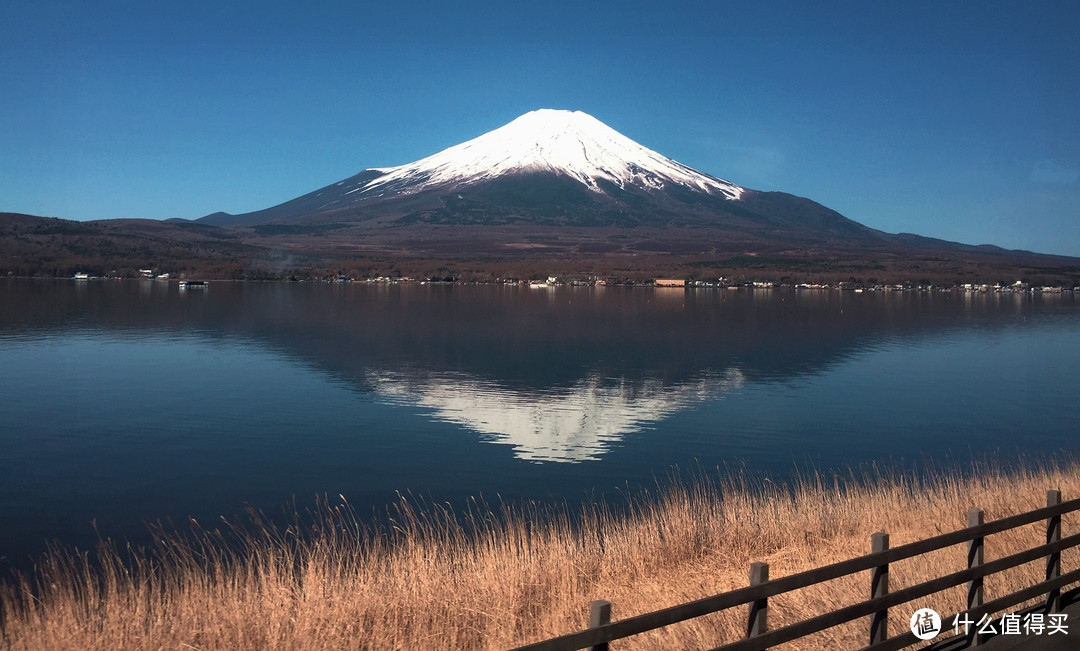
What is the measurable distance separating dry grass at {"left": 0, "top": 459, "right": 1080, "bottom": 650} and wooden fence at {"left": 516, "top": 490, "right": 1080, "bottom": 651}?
4.47ft

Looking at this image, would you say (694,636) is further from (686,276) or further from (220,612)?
(686,276)

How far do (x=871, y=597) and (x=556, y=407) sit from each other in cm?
2358

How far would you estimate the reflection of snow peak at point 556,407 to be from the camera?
24.0m

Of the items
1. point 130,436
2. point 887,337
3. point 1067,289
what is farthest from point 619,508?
point 1067,289

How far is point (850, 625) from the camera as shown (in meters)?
7.93

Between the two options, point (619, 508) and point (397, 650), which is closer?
point (397, 650)

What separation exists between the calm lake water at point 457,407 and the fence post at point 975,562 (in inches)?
448

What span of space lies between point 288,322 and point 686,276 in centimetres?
9937

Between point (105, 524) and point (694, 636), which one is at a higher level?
point (694, 636)

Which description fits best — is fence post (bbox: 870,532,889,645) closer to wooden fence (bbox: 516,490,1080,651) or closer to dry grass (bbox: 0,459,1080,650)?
wooden fence (bbox: 516,490,1080,651)

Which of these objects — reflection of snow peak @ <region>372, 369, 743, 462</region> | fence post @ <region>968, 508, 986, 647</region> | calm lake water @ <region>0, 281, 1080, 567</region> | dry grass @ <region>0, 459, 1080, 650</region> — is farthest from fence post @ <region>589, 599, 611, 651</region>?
reflection of snow peak @ <region>372, 369, 743, 462</region>

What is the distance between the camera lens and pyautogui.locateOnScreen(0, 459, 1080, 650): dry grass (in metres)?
8.11

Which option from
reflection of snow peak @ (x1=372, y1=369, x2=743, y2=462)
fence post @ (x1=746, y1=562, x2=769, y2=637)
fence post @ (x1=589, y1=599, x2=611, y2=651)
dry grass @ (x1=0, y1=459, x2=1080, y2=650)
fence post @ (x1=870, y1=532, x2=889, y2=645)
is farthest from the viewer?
reflection of snow peak @ (x1=372, y1=369, x2=743, y2=462)

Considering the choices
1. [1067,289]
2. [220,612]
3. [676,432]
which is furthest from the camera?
[1067,289]
